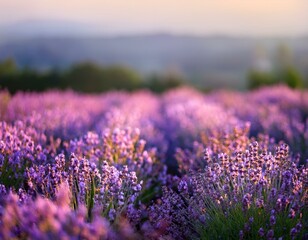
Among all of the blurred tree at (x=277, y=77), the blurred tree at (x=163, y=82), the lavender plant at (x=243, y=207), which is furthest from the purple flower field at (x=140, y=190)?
the blurred tree at (x=277, y=77)

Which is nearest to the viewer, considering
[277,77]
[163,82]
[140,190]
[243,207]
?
[243,207]

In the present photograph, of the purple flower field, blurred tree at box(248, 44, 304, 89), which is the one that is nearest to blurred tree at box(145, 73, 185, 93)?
blurred tree at box(248, 44, 304, 89)

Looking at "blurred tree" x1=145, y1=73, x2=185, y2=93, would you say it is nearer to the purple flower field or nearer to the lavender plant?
the purple flower field

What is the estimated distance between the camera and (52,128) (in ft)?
18.2

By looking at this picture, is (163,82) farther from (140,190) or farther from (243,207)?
(243,207)

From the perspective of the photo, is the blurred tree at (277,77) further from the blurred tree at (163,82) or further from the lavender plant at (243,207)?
the lavender plant at (243,207)

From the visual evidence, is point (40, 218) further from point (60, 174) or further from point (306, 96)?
point (306, 96)

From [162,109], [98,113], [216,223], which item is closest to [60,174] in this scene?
[216,223]

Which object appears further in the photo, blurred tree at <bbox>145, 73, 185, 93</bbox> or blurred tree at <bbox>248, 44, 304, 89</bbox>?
blurred tree at <bbox>145, 73, 185, 93</bbox>

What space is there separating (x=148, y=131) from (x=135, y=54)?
6541 cm

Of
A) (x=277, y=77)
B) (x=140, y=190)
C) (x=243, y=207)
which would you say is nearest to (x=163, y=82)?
(x=277, y=77)

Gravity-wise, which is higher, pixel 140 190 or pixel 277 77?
pixel 140 190

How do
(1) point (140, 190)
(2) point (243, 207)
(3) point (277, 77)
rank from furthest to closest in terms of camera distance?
1. (3) point (277, 77)
2. (1) point (140, 190)
3. (2) point (243, 207)

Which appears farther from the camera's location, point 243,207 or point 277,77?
point 277,77
